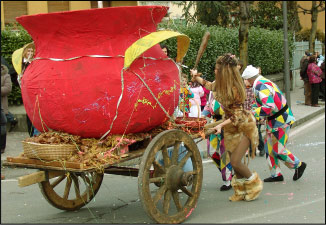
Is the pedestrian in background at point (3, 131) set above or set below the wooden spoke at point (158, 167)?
below

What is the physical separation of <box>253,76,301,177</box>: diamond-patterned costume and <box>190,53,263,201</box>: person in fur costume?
1.55 ft

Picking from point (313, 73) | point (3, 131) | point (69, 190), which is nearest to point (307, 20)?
point (313, 73)

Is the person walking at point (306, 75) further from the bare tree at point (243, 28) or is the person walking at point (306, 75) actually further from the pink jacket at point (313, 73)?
the bare tree at point (243, 28)

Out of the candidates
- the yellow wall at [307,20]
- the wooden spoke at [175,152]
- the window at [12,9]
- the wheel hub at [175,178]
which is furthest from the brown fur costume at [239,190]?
the yellow wall at [307,20]

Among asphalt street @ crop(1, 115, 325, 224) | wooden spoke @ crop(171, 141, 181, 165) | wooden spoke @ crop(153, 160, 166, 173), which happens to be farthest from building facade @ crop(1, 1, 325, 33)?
wooden spoke @ crop(153, 160, 166, 173)

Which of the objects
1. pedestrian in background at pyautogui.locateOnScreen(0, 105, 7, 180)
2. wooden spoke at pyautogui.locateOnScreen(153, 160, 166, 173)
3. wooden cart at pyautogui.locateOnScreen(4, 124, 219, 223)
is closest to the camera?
wooden cart at pyautogui.locateOnScreen(4, 124, 219, 223)

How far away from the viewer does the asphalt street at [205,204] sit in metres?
5.97

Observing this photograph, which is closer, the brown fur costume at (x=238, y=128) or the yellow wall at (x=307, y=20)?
the brown fur costume at (x=238, y=128)

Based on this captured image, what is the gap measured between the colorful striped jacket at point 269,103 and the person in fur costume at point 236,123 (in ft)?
1.48

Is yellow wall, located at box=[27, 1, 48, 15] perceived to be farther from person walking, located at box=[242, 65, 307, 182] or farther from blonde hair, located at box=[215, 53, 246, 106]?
blonde hair, located at box=[215, 53, 246, 106]

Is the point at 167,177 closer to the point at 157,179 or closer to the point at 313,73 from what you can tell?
the point at 157,179

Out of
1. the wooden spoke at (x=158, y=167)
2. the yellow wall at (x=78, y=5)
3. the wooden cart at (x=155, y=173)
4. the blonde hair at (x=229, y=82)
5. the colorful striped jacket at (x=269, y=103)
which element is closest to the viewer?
the wooden cart at (x=155, y=173)

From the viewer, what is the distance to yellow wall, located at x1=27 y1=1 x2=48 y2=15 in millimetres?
20844

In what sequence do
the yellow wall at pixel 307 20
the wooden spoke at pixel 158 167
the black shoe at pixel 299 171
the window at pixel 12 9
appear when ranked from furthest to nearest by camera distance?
the yellow wall at pixel 307 20
the window at pixel 12 9
the black shoe at pixel 299 171
the wooden spoke at pixel 158 167
